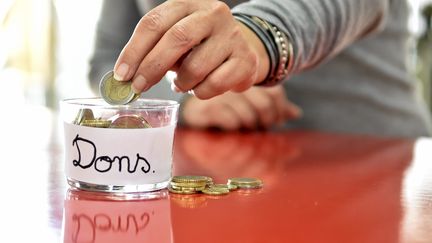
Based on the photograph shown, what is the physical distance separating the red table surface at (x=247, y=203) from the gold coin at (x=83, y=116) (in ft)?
→ 0.24

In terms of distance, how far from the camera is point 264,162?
41.8 inches

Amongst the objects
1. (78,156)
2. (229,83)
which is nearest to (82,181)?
(78,156)

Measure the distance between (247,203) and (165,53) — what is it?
0.17m

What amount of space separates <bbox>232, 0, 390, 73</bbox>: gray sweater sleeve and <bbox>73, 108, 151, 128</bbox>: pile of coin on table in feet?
0.89

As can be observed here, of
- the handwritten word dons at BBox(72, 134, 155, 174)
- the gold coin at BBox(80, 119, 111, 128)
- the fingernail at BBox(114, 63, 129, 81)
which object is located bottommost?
the handwritten word dons at BBox(72, 134, 155, 174)

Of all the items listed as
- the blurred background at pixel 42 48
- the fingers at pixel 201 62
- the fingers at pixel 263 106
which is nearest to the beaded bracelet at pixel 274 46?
the fingers at pixel 201 62

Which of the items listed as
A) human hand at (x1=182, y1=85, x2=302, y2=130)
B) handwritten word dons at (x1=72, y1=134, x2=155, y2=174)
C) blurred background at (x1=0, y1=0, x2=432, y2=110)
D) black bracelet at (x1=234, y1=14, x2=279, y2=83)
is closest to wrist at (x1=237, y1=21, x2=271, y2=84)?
black bracelet at (x1=234, y1=14, x2=279, y2=83)

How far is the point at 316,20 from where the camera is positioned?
3.49 feet

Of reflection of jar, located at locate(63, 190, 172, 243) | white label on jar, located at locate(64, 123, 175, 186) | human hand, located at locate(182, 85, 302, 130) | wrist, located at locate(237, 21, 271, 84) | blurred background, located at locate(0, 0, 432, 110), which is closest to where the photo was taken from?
reflection of jar, located at locate(63, 190, 172, 243)

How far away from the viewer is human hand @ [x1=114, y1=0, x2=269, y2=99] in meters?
0.78

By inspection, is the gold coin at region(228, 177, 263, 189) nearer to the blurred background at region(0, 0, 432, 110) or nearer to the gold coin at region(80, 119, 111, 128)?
the gold coin at region(80, 119, 111, 128)

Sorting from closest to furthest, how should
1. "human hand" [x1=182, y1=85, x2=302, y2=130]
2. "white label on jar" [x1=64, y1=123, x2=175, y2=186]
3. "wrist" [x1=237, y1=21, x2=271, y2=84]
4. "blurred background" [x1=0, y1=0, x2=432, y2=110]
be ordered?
1. "white label on jar" [x1=64, y1=123, x2=175, y2=186]
2. "wrist" [x1=237, y1=21, x2=271, y2=84]
3. "human hand" [x1=182, y1=85, x2=302, y2=130]
4. "blurred background" [x1=0, y1=0, x2=432, y2=110]

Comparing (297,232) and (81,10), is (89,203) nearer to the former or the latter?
(297,232)

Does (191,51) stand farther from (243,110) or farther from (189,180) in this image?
(243,110)
